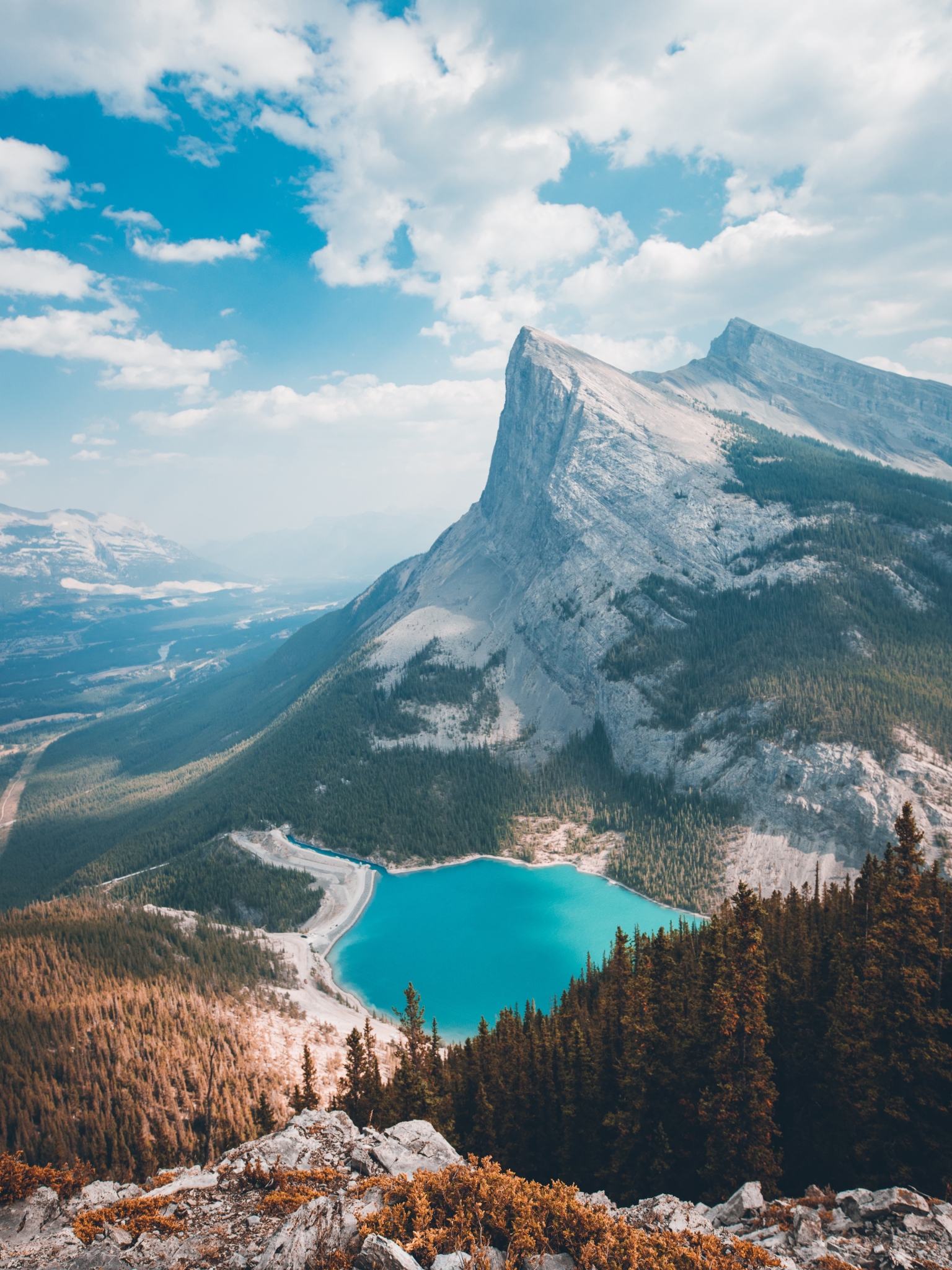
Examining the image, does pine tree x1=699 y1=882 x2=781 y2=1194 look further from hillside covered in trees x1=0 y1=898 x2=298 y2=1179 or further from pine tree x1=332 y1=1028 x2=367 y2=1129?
hillside covered in trees x1=0 y1=898 x2=298 y2=1179

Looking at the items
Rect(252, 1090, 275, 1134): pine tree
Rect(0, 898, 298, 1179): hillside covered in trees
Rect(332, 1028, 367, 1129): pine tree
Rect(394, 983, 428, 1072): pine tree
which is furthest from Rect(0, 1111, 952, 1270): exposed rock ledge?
Rect(0, 898, 298, 1179): hillside covered in trees

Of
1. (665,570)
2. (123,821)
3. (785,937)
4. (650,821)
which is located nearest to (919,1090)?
(785,937)

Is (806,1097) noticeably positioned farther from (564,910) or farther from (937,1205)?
(564,910)

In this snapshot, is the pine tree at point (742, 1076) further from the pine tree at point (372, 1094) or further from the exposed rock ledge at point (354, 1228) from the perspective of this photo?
the pine tree at point (372, 1094)

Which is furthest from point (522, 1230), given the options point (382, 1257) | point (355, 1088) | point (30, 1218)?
point (355, 1088)

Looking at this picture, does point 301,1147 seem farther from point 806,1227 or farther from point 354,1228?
point 806,1227

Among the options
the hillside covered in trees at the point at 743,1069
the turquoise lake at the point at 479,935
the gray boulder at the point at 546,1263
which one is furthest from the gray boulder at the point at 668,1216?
the turquoise lake at the point at 479,935
